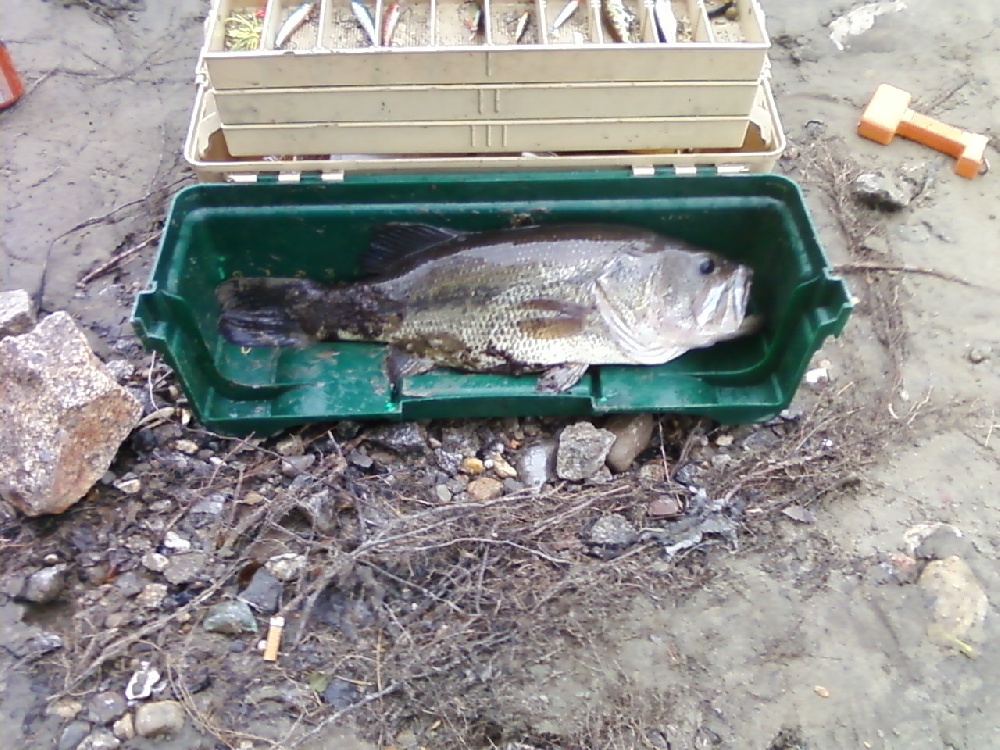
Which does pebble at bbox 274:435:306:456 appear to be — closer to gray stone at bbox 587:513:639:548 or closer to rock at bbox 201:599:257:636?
rock at bbox 201:599:257:636

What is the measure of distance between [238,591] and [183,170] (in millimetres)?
2590

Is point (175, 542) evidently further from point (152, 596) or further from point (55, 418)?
point (55, 418)

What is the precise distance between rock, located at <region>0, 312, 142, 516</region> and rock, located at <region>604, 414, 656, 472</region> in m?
1.85

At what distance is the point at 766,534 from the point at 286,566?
1.72 meters

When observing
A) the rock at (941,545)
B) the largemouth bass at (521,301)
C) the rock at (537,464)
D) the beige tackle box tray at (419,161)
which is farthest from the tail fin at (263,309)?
the rock at (941,545)

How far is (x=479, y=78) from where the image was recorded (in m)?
3.12

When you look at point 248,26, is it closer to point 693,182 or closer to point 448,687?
point 693,182

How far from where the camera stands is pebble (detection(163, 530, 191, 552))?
119 inches

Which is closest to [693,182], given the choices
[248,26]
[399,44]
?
[399,44]

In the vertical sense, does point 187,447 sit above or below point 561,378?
below

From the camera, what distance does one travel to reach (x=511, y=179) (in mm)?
3348

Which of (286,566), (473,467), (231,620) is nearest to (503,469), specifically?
(473,467)

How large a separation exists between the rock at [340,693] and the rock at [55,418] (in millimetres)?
1178

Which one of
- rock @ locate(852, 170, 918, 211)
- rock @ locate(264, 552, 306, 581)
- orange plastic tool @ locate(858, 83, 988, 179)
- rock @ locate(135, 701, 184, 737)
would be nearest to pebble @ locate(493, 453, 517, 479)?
rock @ locate(264, 552, 306, 581)
